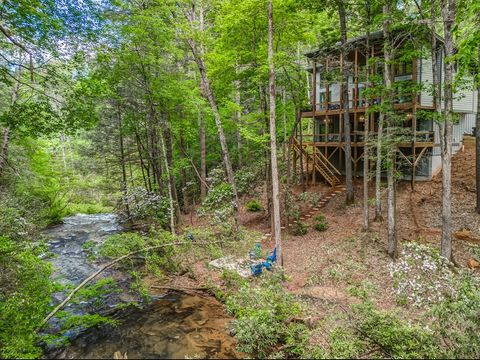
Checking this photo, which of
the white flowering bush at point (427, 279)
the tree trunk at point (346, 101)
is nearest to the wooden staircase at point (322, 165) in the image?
the tree trunk at point (346, 101)

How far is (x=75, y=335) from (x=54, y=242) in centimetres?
1136

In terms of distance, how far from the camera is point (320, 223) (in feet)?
47.2

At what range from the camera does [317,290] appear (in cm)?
950

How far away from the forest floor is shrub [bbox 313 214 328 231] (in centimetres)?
25

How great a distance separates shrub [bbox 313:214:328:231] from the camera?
46.3 feet

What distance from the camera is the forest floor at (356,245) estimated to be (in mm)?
8812

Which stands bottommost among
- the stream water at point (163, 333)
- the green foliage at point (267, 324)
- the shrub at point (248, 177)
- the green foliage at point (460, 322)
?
the stream water at point (163, 333)

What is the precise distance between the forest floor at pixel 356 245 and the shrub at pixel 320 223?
246 millimetres

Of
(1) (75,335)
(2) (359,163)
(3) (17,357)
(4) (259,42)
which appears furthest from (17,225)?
(2) (359,163)

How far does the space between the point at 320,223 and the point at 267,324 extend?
26.9 ft

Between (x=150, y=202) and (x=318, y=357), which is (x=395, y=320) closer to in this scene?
(x=318, y=357)


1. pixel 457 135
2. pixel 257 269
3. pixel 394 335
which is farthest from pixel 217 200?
pixel 457 135

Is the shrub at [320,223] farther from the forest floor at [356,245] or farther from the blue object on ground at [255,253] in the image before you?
the blue object on ground at [255,253]

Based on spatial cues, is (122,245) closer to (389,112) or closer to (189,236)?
(189,236)
